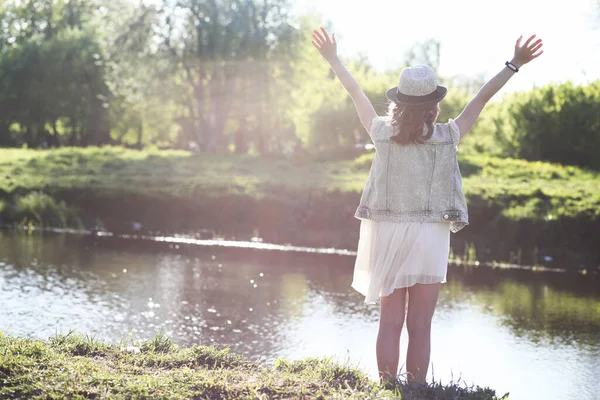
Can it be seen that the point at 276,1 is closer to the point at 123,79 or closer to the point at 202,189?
the point at 123,79

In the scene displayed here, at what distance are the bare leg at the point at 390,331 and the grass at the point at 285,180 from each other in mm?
8801

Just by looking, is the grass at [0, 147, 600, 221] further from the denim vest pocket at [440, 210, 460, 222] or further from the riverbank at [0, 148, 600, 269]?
the denim vest pocket at [440, 210, 460, 222]

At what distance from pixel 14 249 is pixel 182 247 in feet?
9.01

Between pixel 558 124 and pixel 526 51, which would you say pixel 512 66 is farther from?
pixel 558 124

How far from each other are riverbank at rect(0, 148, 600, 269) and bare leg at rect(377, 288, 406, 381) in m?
8.54

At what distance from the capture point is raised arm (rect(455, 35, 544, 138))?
485 centimetres

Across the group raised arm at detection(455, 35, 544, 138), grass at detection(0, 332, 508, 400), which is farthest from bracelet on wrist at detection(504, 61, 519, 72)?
grass at detection(0, 332, 508, 400)

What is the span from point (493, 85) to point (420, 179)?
2.43 feet

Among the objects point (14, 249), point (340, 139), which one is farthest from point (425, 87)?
point (340, 139)

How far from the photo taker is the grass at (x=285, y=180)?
544 inches

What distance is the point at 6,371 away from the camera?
4.50 metres

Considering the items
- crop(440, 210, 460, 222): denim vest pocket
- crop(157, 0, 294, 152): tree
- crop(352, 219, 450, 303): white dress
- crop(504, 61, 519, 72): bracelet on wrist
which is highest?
crop(157, 0, 294, 152): tree

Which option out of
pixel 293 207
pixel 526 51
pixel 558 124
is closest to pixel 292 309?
pixel 526 51

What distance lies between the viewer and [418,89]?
4.71m
